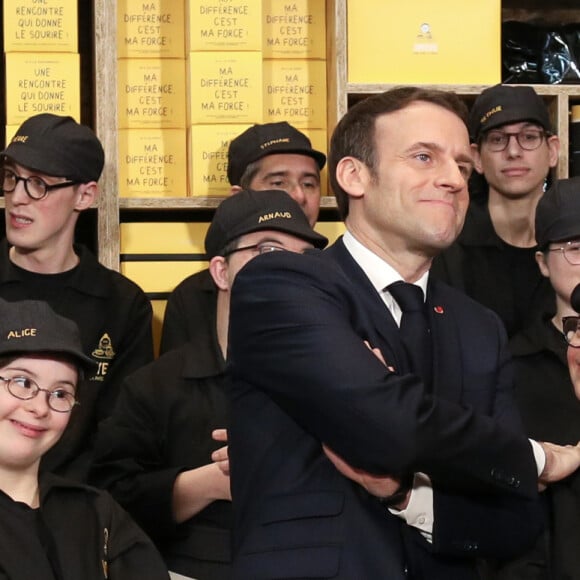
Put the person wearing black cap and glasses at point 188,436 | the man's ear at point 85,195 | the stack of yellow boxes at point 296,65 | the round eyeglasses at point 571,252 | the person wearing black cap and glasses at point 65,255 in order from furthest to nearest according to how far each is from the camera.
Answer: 1. the stack of yellow boxes at point 296,65
2. the man's ear at point 85,195
3. the person wearing black cap and glasses at point 65,255
4. the round eyeglasses at point 571,252
5. the person wearing black cap and glasses at point 188,436

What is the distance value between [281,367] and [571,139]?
6.99 feet

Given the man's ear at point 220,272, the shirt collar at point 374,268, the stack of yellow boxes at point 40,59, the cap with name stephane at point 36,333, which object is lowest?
the cap with name stephane at point 36,333

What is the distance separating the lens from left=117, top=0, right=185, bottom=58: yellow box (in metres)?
3.64

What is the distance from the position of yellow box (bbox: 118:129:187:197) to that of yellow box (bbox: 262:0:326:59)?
1.24 ft

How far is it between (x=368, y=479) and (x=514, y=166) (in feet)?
5.63

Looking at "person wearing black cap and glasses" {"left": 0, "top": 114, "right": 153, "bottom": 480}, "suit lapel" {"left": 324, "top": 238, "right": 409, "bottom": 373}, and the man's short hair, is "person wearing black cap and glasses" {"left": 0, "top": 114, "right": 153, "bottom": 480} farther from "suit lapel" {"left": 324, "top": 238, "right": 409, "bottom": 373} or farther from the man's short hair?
"suit lapel" {"left": 324, "top": 238, "right": 409, "bottom": 373}

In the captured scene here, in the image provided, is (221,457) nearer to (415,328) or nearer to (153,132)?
(415,328)

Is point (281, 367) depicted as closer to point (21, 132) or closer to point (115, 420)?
point (115, 420)

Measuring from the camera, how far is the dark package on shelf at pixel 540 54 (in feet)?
12.5

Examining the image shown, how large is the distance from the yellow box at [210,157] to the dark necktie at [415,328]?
1642 millimetres

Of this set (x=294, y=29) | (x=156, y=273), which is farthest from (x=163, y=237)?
(x=294, y=29)

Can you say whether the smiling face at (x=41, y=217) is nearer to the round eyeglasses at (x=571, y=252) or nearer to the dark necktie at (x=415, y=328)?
the round eyeglasses at (x=571, y=252)

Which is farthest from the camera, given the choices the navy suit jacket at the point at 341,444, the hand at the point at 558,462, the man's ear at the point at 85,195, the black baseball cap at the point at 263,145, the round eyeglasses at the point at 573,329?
the black baseball cap at the point at 263,145

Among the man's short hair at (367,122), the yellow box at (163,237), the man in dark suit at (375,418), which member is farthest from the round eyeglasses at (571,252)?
the yellow box at (163,237)
